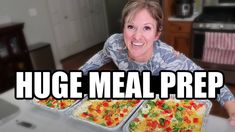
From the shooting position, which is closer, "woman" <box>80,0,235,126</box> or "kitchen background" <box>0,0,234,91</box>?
"woman" <box>80,0,235,126</box>

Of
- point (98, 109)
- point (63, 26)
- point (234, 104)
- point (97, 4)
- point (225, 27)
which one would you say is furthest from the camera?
point (97, 4)

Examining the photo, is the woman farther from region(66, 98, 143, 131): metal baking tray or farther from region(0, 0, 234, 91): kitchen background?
region(0, 0, 234, 91): kitchen background

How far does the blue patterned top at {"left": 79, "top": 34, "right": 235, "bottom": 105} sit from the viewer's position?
128cm

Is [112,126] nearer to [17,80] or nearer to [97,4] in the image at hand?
[17,80]

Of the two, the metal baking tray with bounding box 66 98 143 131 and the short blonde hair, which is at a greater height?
the short blonde hair

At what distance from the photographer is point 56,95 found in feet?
4.57

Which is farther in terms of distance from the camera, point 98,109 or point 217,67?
point 217,67

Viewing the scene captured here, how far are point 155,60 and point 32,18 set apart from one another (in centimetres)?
326

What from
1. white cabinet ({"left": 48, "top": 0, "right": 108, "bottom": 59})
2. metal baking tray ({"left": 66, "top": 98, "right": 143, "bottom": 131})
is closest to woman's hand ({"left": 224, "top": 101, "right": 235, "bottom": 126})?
metal baking tray ({"left": 66, "top": 98, "right": 143, "bottom": 131})

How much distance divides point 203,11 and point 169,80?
2.42 metres

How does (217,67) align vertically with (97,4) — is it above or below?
below

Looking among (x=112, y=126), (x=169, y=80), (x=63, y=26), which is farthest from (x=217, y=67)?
(x=63, y=26)

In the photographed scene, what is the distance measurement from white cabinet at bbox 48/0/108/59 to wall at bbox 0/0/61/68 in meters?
0.13

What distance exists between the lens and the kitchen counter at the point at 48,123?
107cm
